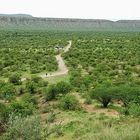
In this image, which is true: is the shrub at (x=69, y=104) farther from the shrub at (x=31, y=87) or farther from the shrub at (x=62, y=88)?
the shrub at (x=31, y=87)

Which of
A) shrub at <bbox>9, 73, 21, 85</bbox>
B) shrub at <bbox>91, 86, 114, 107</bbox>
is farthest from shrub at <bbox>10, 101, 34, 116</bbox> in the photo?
shrub at <bbox>9, 73, 21, 85</bbox>

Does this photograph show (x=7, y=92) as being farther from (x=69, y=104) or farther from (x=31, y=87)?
(x=69, y=104)

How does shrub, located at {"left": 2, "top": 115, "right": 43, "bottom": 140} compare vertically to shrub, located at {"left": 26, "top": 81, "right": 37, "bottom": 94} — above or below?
above

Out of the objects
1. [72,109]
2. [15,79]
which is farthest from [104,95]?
[15,79]

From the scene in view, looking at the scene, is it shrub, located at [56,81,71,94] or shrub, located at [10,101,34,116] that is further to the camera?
shrub, located at [56,81,71,94]

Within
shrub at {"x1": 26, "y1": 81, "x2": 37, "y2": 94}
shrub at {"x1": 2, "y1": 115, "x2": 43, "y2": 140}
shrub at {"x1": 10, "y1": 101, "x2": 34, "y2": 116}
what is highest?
shrub at {"x1": 2, "y1": 115, "x2": 43, "y2": 140}

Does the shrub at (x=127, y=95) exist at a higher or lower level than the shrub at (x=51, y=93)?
higher

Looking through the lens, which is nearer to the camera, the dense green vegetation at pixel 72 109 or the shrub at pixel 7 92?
the dense green vegetation at pixel 72 109

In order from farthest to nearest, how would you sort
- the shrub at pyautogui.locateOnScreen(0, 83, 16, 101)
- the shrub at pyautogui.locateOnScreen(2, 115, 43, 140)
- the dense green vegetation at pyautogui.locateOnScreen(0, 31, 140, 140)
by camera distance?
the shrub at pyautogui.locateOnScreen(0, 83, 16, 101), the dense green vegetation at pyautogui.locateOnScreen(0, 31, 140, 140), the shrub at pyautogui.locateOnScreen(2, 115, 43, 140)

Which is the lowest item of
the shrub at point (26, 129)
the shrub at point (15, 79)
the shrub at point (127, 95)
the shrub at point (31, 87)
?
the shrub at point (15, 79)

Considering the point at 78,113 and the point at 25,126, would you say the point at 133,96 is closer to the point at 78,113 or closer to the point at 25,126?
the point at 78,113

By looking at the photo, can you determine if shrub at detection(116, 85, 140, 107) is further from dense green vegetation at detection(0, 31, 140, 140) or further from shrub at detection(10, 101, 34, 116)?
shrub at detection(10, 101, 34, 116)

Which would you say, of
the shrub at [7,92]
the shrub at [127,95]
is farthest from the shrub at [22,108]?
the shrub at [127,95]

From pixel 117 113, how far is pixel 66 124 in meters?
3.93
